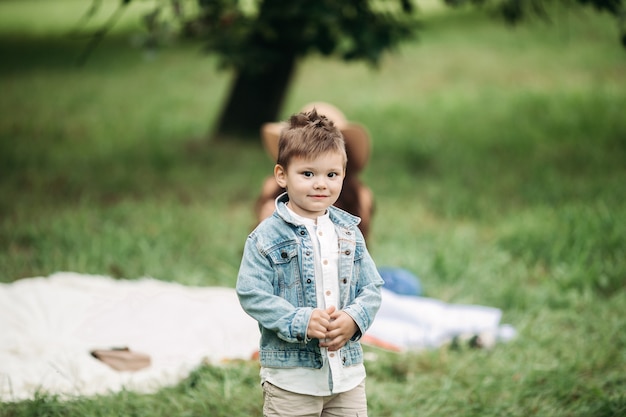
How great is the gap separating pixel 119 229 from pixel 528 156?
445 cm

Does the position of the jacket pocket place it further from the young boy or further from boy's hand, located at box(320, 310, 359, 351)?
boy's hand, located at box(320, 310, 359, 351)

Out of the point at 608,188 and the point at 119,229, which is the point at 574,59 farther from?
the point at 119,229

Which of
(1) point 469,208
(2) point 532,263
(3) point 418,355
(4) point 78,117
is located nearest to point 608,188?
(1) point 469,208

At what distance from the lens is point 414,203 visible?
21.6 ft

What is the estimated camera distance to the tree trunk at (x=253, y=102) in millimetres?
8406

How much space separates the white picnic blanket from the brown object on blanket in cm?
4

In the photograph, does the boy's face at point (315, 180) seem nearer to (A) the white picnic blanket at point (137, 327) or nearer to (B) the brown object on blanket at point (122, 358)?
(A) the white picnic blanket at point (137, 327)

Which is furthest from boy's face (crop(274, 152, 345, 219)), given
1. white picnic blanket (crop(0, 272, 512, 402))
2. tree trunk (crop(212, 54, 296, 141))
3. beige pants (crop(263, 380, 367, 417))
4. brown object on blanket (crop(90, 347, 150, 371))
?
tree trunk (crop(212, 54, 296, 141))

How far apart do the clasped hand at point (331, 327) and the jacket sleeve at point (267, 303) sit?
0.02m

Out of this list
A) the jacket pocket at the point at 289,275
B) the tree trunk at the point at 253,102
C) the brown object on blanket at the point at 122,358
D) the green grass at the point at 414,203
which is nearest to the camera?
the jacket pocket at the point at 289,275

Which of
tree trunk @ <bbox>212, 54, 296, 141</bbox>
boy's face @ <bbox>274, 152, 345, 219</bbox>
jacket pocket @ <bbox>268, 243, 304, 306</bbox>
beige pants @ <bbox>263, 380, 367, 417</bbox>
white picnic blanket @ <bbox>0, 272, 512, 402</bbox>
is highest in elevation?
tree trunk @ <bbox>212, 54, 296, 141</bbox>

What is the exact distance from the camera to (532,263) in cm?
527

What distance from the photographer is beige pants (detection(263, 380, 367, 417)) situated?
2311 millimetres

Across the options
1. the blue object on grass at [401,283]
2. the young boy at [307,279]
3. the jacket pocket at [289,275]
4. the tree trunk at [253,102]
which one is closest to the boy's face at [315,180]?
the young boy at [307,279]
